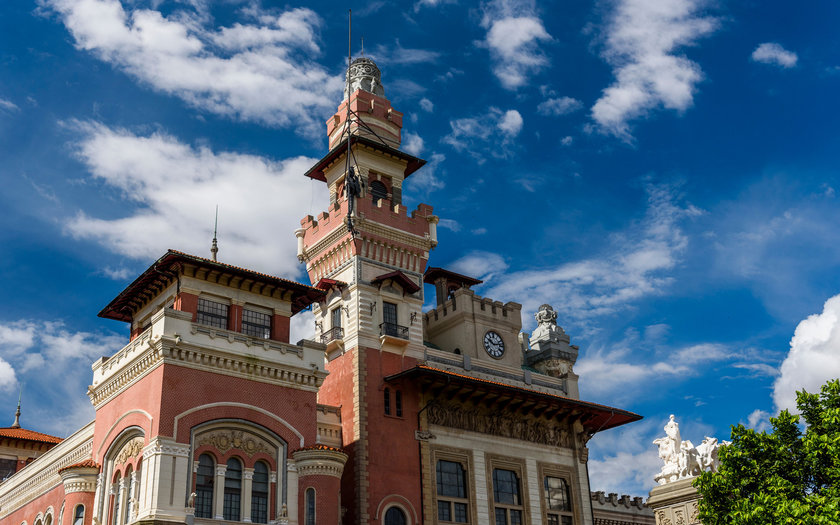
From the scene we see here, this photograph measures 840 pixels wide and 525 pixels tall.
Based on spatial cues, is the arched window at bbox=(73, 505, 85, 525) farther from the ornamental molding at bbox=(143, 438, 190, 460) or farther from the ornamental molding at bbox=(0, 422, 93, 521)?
the ornamental molding at bbox=(143, 438, 190, 460)

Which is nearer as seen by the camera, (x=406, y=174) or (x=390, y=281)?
(x=390, y=281)

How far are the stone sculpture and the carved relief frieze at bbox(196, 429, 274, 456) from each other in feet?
55.3

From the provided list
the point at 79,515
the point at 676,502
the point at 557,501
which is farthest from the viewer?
the point at 557,501

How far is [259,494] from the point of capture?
117ft

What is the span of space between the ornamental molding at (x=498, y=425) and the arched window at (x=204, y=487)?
13.8 m

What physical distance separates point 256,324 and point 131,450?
785 cm

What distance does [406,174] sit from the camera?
55062 mm

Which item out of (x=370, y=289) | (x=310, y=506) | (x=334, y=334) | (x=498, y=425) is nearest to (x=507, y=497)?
(x=498, y=425)

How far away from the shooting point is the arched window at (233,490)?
34.8 m

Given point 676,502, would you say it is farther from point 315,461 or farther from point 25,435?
point 25,435

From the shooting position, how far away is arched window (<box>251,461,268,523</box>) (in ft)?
116

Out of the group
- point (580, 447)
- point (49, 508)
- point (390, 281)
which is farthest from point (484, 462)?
point (49, 508)

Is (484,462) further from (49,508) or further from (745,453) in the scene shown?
(49,508)

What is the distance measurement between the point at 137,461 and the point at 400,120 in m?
28.9
